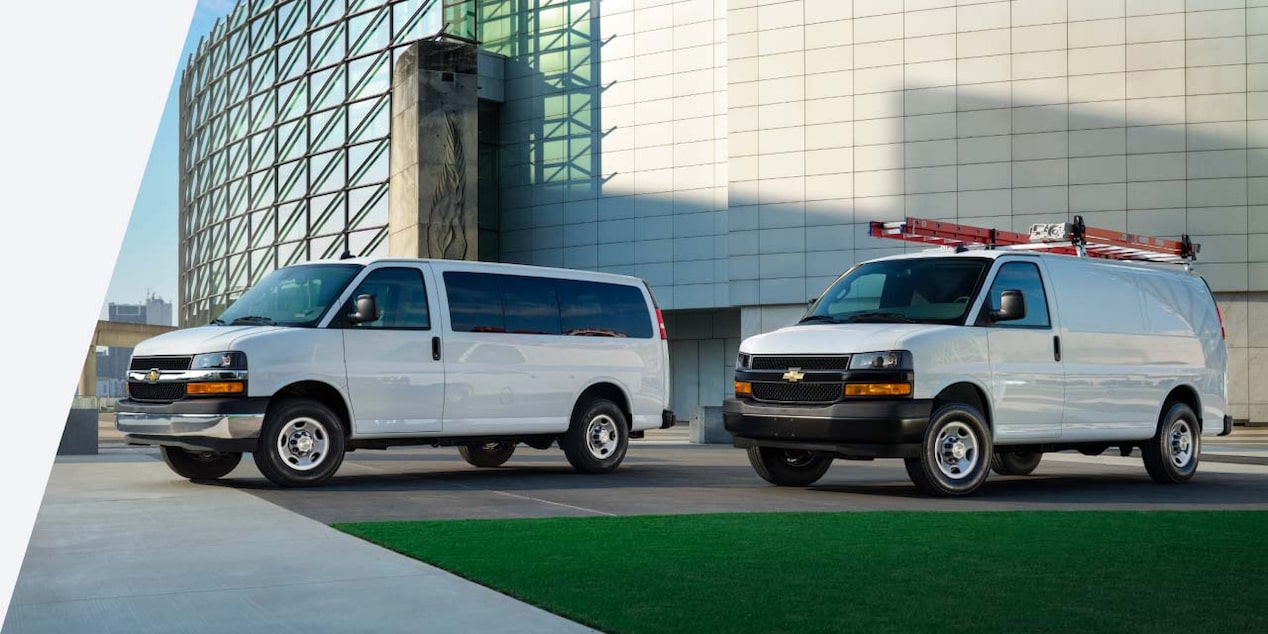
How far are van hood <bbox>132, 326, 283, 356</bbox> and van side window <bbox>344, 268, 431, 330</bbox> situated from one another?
103cm

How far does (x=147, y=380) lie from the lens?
40.3 ft

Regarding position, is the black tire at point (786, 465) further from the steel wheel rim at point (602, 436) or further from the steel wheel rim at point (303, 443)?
the steel wheel rim at point (303, 443)

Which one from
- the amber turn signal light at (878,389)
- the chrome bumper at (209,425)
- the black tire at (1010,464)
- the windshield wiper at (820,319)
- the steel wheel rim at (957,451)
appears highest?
the windshield wiper at (820,319)

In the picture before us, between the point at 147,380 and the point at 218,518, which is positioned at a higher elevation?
the point at 147,380

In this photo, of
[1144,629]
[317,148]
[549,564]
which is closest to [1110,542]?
[1144,629]

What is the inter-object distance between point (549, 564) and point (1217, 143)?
104 feet

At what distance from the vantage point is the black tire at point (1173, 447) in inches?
535

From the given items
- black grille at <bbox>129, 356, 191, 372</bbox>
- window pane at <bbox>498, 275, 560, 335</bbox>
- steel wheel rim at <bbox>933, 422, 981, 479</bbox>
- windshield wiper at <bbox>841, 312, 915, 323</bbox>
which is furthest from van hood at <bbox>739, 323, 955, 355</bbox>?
black grille at <bbox>129, 356, 191, 372</bbox>

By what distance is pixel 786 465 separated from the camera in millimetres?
12844

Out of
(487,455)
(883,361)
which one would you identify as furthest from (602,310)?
(883,361)

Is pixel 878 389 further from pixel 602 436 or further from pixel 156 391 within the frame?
pixel 156 391

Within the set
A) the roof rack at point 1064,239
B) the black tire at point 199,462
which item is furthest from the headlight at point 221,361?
the roof rack at point 1064,239

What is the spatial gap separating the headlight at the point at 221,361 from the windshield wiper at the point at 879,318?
5.51m

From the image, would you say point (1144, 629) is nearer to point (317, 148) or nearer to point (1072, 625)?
point (1072, 625)
